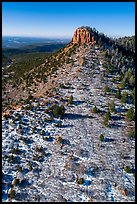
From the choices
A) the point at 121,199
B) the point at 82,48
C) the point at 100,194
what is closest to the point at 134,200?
the point at 121,199

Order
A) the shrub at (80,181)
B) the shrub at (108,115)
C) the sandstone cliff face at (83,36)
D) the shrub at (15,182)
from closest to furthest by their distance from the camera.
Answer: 1. the shrub at (15,182)
2. the shrub at (80,181)
3. the shrub at (108,115)
4. the sandstone cliff face at (83,36)

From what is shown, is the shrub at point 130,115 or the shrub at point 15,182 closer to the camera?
the shrub at point 15,182

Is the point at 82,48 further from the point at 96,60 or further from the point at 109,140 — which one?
the point at 109,140

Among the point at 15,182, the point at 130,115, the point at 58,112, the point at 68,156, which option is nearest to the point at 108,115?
the point at 130,115

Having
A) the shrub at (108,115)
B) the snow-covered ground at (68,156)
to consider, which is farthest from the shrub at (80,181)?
the shrub at (108,115)

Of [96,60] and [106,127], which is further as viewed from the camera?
[96,60]

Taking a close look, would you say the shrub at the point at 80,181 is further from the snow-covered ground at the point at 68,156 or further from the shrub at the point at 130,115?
the shrub at the point at 130,115
